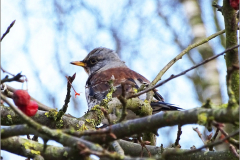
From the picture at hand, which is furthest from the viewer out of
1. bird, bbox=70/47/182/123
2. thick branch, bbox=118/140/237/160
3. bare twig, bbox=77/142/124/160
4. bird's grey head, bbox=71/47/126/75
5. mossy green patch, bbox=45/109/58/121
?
bird's grey head, bbox=71/47/126/75

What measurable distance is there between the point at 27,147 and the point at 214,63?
345 inches

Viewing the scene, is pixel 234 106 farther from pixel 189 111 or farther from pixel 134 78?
pixel 134 78

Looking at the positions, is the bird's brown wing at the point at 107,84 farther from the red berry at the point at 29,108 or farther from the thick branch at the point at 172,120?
the thick branch at the point at 172,120

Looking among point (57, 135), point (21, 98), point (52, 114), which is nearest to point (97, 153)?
point (57, 135)

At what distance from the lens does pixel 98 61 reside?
6164 mm

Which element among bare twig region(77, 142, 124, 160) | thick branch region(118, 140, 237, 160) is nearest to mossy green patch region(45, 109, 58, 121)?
thick branch region(118, 140, 237, 160)

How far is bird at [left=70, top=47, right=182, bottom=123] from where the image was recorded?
4.33m

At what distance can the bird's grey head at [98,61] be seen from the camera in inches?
240

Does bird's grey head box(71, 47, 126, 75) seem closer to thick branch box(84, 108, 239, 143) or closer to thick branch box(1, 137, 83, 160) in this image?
thick branch box(1, 137, 83, 160)

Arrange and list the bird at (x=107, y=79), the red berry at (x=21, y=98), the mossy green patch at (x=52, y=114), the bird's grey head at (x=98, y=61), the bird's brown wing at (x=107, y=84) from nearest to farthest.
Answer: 1. the red berry at (x=21, y=98)
2. the mossy green patch at (x=52, y=114)
3. the bird at (x=107, y=79)
4. the bird's brown wing at (x=107, y=84)
5. the bird's grey head at (x=98, y=61)

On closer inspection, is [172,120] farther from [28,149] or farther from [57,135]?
[28,149]

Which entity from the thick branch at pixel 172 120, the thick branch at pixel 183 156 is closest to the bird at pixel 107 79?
the thick branch at pixel 183 156

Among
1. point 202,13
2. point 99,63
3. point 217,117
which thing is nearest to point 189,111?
point 217,117

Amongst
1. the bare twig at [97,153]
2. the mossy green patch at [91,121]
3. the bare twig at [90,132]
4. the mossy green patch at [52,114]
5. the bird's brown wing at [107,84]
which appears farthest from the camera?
the bird's brown wing at [107,84]
